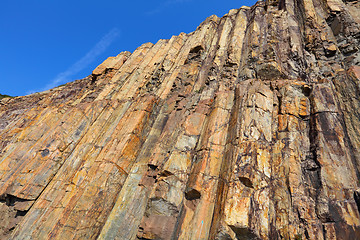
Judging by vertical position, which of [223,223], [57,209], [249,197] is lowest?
[57,209]

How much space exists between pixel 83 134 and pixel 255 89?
12.2 metres

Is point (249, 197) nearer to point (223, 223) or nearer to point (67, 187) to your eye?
point (223, 223)

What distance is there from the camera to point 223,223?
6.85m

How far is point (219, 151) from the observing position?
956cm

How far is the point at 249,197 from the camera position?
739 centimetres

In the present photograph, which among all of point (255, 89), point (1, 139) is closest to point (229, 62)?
point (255, 89)

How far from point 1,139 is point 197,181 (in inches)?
876

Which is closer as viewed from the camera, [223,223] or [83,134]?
[223,223]

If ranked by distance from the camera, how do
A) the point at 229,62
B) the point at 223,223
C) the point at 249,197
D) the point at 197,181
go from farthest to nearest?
the point at 229,62
the point at 197,181
the point at 249,197
the point at 223,223

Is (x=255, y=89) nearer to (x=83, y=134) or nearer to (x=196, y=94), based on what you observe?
(x=196, y=94)

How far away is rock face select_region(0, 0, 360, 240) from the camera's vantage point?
7.48 meters

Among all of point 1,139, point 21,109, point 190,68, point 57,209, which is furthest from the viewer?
point 21,109

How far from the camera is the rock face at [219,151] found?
24.5 feet

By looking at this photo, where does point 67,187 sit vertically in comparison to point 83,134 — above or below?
below
